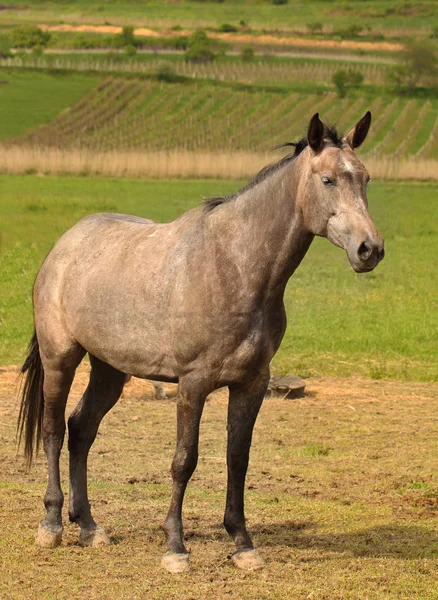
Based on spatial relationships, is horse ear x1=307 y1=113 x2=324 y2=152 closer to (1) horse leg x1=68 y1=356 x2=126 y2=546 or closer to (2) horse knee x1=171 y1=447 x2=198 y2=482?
(2) horse knee x1=171 y1=447 x2=198 y2=482

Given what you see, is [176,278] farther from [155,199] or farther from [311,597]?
[155,199]

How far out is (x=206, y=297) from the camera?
607cm

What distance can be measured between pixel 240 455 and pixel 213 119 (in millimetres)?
61853

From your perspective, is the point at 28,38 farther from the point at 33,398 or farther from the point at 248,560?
the point at 248,560

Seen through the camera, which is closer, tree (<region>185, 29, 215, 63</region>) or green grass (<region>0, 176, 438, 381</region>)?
green grass (<region>0, 176, 438, 381</region>)

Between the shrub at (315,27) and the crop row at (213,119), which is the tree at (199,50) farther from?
the shrub at (315,27)

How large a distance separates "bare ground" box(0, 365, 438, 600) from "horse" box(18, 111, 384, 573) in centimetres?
27

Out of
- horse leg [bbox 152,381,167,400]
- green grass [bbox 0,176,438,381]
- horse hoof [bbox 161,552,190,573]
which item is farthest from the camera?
green grass [bbox 0,176,438,381]

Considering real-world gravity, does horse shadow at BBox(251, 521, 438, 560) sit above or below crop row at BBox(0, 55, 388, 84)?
above

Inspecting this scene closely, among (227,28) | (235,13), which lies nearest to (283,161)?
(227,28)

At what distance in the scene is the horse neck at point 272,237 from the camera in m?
6.06

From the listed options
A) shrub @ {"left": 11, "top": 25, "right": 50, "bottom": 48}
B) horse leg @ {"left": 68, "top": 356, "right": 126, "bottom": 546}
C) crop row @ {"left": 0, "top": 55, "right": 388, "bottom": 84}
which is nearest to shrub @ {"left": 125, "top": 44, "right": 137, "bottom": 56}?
crop row @ {"left": 0, "top": 55, "right": 388, "bottom": 84}

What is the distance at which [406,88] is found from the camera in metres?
A: 76.4

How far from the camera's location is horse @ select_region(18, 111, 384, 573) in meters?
5.85
